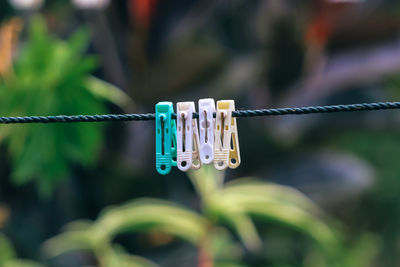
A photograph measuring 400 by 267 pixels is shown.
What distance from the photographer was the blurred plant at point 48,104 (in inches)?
171

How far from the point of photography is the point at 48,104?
170 inches

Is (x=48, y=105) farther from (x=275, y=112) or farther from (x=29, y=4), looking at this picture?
(x=275, y=112)

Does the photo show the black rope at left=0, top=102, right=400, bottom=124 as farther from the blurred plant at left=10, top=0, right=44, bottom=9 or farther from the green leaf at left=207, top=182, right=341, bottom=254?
the blurred plant at left=10, top=0, right=44, bottom=9

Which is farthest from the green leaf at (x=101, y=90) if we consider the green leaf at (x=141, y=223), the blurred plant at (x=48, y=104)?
the green leaf at (x=141, y=223)

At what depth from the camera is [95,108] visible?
447 cm

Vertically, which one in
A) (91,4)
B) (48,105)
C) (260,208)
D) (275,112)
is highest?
(91,4)

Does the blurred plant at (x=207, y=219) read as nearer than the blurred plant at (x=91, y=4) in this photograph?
Yes

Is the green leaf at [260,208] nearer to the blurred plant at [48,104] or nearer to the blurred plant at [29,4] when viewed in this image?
the blurred plant at [48,104]

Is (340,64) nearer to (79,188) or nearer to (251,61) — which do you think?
(251,61)

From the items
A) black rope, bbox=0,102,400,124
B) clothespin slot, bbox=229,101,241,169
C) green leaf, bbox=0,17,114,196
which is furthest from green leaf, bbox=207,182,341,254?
black rope, bbox=0,102,400,124

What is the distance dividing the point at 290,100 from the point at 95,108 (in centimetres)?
243

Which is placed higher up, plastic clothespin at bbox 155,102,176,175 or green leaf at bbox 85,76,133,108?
green leaf at bbox 85,76,133,108

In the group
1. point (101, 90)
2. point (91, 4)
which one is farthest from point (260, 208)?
point (91, 4)

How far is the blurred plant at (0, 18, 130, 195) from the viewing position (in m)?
4.34
